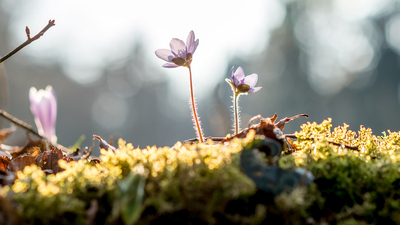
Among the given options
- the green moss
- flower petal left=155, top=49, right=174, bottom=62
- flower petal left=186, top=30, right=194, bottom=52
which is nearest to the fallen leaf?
the green moss

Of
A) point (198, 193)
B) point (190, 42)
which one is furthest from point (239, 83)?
point (198, 193)

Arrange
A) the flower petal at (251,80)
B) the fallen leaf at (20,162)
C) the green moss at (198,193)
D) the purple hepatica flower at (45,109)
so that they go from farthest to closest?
the flower petal at (251,80), the purple hepatica flower at (45,109), the fallen leaf at (20,162), the green moss at (198,193)

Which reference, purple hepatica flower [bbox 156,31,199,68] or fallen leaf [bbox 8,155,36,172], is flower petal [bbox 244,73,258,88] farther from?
fallen leaf [bbox 8,155,36,172]

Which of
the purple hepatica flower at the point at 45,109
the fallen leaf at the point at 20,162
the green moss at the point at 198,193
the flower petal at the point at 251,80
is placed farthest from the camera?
the flower petal at the point at 251,80

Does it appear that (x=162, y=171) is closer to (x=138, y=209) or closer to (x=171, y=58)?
(x=138, y=209)

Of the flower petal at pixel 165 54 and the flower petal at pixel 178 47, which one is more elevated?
the flower petal at pixel 178 47

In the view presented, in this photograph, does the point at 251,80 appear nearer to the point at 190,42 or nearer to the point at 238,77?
the point at 238,77

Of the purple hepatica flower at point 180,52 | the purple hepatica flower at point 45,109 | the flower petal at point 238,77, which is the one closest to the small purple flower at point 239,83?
the flower petal at point 238,77

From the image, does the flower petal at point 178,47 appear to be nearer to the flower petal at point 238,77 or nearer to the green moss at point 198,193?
the flower petal at point 238,77
